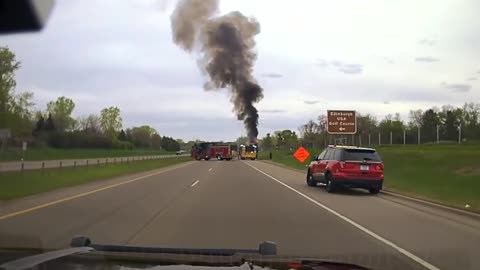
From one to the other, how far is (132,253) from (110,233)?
480 cm

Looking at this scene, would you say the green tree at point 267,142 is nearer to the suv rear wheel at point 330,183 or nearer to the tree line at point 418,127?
the tree line at point 418,127

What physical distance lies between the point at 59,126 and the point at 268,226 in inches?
4064

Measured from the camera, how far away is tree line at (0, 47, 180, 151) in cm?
6212

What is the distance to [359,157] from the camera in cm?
2214

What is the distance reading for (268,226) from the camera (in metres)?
12.3

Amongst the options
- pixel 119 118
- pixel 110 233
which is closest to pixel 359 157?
pixel 110 233

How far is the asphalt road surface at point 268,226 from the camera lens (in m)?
9.37

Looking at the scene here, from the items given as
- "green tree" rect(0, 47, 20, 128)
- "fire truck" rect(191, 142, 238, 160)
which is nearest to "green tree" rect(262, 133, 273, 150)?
"fire truck" rect(191, 142, 238, 160)

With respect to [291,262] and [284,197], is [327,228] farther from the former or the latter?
[284,197]

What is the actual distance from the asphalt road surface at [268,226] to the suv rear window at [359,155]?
2.74 meters

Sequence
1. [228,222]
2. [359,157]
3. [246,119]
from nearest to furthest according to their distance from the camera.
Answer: [228,222] < [359,157] < [246,119]

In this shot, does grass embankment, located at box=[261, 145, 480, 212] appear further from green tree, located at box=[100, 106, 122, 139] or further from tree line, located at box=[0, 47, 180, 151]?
green tree, located at box=[100, 106, 122, 139]

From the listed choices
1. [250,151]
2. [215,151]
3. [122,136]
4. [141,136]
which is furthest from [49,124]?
[141,136]

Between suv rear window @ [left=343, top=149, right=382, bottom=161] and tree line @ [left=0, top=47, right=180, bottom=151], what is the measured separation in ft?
104
